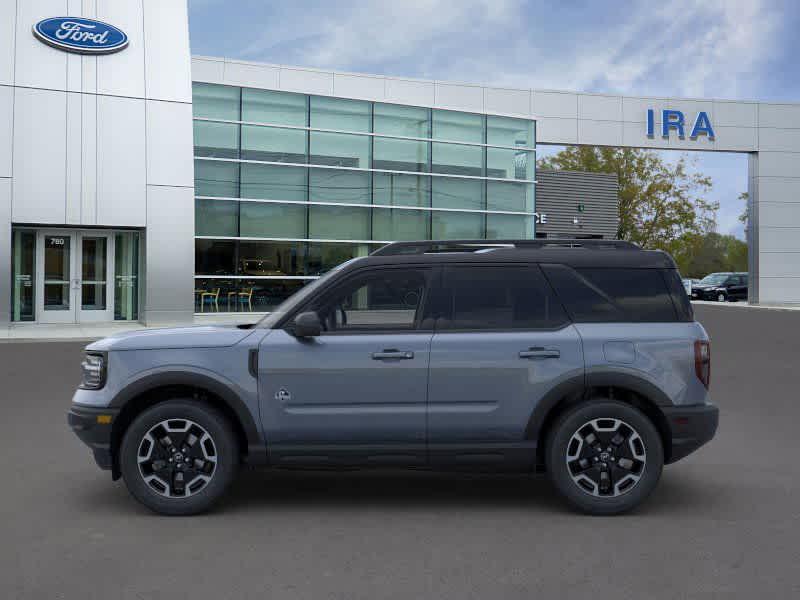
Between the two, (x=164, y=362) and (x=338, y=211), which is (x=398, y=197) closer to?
(x=338, y=211)

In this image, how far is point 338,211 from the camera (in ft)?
105

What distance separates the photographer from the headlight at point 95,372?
602cm

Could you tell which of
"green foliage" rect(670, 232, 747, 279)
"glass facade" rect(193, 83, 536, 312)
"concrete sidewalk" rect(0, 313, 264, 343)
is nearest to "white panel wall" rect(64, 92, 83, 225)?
"concrete sidewalk" rect(0, 313, 264, 343)

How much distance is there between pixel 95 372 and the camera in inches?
239

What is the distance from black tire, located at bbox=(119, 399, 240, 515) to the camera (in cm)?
589

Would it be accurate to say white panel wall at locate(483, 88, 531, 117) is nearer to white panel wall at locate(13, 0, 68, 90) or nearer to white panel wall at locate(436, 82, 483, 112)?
white panel wall at locate(436, 82, 483, 112)

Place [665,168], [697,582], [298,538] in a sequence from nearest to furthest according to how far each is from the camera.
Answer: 1. [697,582]
2. [298,538]
3. [665,168]

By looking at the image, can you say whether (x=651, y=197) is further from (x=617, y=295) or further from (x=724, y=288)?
(x=617, y=295)

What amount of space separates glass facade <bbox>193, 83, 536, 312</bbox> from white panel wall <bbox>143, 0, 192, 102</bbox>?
3.35m

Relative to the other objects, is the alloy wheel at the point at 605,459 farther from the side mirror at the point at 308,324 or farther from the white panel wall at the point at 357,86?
the white panel wall at the point at 357,86

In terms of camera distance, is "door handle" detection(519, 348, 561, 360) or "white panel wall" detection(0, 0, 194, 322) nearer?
"door handle" detection(519, 348, 561, 360)

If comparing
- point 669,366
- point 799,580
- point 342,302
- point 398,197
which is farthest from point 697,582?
point 398,197

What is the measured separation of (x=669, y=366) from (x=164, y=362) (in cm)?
326

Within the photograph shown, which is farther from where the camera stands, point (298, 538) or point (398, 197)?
point (398, 197)
